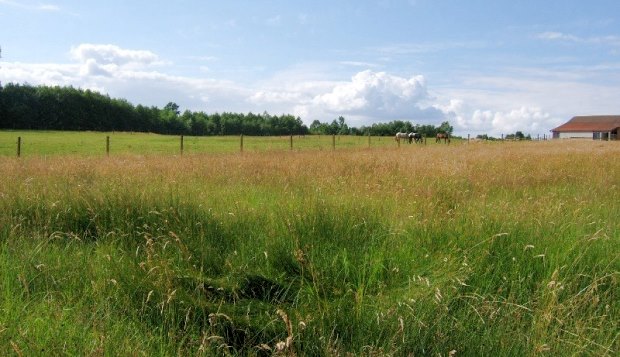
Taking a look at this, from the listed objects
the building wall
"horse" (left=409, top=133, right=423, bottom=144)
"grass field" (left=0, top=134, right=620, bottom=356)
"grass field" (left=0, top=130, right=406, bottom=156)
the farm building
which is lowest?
"grass field" (left=0, top=134, right=620, bottom=356)

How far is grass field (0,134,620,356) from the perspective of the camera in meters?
3.07

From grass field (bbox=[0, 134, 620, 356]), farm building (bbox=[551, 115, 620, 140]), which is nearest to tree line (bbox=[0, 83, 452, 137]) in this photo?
farm building (bbox=[551, 115, 620, 140])

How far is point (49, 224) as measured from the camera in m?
5.61

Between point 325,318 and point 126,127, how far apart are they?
357ft

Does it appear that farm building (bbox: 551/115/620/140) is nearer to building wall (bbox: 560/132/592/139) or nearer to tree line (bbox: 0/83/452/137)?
building wall (bbox: 560/132/592/139)

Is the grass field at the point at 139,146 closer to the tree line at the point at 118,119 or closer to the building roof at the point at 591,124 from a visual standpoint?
the tree line at the point at 118,119

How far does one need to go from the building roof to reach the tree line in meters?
25.8

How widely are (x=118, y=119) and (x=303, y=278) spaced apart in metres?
109

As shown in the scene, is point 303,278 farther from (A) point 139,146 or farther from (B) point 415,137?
(B) point 415,137

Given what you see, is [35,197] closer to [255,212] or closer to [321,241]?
[255,212]

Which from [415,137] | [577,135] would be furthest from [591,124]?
[415,137]

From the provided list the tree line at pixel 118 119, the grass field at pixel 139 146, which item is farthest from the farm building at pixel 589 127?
the grass field at pixel 139 146

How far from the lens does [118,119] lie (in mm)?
104625

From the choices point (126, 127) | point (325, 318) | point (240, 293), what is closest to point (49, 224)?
point (240, 293)
